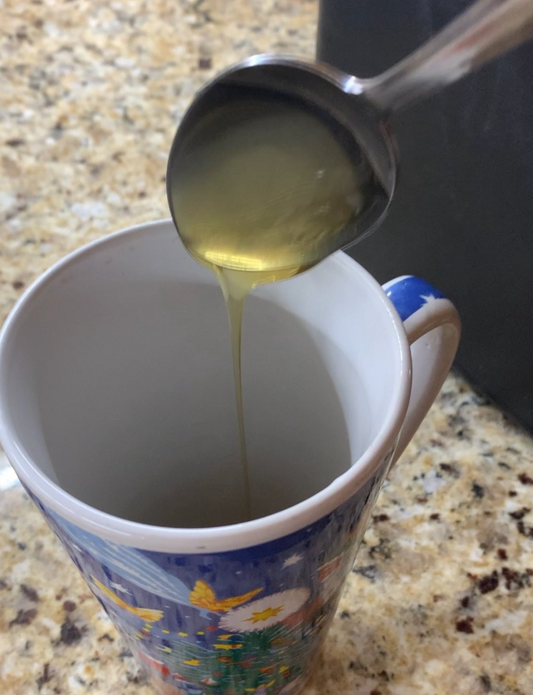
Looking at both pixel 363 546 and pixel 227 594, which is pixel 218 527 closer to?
pixel 227 594

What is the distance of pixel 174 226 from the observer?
1.13ft

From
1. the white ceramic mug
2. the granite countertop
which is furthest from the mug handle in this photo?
the granite countertop

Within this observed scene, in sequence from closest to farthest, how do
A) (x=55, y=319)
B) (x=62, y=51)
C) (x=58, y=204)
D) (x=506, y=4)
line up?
(x=506, y=4), (x=55, y=319), (x=58, y=204), (x=62, y=51)

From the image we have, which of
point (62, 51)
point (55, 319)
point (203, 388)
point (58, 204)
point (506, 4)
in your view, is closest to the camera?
point (506, 4)

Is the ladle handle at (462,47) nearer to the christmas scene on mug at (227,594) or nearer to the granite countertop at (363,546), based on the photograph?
the christmas scene on mug at (227,594)

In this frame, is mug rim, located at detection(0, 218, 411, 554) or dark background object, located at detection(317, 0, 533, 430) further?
dark background object, located at detection(317, 0, 533, 430)

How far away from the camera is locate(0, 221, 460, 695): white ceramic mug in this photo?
0.25m

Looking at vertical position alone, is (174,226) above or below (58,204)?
above

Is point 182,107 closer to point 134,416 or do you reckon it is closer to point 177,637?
point 134,416

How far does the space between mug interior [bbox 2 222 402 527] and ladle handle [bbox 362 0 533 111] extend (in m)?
0.08

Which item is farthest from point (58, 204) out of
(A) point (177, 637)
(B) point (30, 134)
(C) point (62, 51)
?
(A) point (177, 637)

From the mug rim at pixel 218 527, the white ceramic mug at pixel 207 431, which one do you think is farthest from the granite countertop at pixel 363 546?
the mug rim at pixel 218 527

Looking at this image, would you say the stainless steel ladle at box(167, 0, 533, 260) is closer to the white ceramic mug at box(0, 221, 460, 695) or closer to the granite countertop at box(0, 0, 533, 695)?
the white ceramic mug at box(0, 221, 460, 695)

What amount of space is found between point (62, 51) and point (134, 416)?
0.51m
